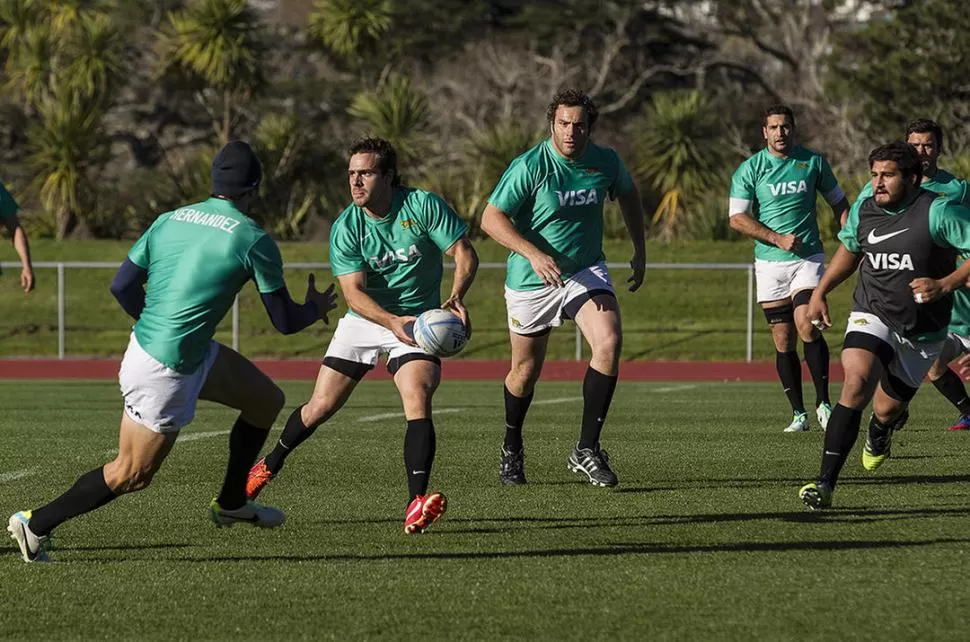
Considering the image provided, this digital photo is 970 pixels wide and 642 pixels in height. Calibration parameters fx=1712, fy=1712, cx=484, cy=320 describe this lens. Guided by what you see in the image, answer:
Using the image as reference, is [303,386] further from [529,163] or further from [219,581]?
[219,581]

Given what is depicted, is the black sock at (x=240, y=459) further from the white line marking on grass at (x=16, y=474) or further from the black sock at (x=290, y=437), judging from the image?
the white line marking on grass at (x=16, y=474)

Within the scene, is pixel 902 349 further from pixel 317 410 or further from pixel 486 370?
pixel 486 370

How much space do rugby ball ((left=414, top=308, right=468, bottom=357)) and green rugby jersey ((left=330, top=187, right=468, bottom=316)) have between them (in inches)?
17.5

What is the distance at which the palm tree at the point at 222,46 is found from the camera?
39531 mm

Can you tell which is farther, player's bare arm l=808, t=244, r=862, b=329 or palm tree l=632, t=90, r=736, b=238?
palm tree l=632, t=90, r=736, b=238

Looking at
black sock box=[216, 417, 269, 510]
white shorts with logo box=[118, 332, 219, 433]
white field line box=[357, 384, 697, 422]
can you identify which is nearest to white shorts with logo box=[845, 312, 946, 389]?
black sock box=[216, 417, 269, 510]

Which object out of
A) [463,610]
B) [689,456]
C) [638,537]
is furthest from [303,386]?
[463,610]

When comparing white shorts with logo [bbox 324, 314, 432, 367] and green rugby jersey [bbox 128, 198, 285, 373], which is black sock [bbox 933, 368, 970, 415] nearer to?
white shorts with logo [bbox 324, 314, 432, 367]

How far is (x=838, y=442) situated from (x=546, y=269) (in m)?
1.93

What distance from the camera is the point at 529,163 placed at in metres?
10.2

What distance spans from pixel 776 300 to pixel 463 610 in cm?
790

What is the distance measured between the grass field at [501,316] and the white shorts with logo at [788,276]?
519 inches

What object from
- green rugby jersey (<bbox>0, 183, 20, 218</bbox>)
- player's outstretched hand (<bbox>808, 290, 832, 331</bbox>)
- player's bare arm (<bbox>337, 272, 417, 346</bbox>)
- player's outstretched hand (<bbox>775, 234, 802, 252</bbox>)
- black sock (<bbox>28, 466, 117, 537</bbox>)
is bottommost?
black sock (<bbox>28, 466, 117, 537</bbox>)

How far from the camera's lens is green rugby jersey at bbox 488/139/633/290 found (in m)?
10.2
